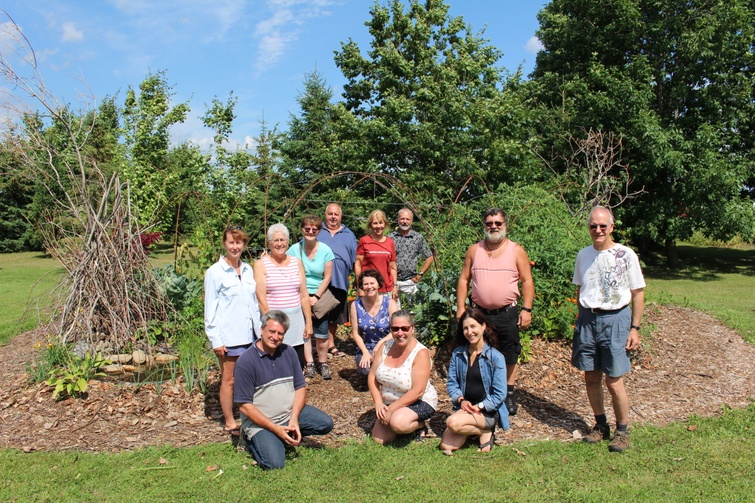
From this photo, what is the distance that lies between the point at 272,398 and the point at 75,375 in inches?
77.9

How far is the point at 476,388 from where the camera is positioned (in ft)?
12.0

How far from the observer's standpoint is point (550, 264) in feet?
18.4

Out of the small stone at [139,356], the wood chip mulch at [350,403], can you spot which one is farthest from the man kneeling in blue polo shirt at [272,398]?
the small stone at [139,356]

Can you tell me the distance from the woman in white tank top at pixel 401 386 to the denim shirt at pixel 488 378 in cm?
19

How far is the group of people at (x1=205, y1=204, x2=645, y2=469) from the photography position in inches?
137

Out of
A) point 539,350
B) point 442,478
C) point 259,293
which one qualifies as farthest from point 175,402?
point 539,350

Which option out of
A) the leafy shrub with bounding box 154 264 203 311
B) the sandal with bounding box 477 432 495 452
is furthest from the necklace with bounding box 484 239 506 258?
the leafy shrub with bounding box 154 264 203 311

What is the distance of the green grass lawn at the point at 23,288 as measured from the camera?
6851mm

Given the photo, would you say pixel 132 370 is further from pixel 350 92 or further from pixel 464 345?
pixel 350 92

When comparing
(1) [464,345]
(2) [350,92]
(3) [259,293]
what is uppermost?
(2) [350,92]

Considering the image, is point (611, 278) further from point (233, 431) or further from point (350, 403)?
point (233, 431)

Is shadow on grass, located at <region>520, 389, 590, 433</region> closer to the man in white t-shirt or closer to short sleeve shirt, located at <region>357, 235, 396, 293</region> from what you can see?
the man in white t-shirt

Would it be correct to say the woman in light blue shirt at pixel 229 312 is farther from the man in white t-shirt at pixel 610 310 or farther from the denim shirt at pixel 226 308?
the man in white t-shirt at pixel 610 310

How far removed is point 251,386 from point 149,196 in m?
8.45
